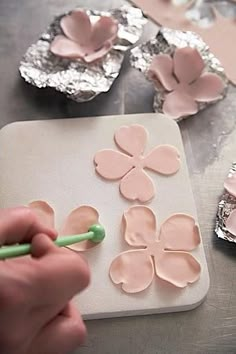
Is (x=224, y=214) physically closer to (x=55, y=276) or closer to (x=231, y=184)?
(x=231, y=184)

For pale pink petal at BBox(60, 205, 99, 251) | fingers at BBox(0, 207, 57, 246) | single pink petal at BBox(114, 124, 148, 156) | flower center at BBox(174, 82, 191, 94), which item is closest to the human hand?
fingers at BBox(0, 207, 57, 246)

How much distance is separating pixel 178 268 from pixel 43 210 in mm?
156

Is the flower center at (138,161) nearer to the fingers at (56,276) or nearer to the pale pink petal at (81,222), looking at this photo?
the pale pink petal at (81,222)

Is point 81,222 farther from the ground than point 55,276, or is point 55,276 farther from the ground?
point 55,276

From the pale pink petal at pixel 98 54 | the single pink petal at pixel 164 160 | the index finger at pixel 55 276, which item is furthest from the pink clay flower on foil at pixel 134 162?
the index finger at pixel 55 276

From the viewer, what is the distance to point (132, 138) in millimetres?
796

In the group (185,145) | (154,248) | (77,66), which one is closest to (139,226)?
(154,248)

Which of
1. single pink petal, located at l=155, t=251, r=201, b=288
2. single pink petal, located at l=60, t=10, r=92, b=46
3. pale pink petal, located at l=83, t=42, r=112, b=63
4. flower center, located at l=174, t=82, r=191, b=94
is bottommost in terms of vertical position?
single pink petal, located at l=155, t=251, r=201, b=288

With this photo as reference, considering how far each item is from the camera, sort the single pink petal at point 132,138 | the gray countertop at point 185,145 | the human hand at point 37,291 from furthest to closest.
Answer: the single pink petal at point 132,138 < the gray countertop at point 185,145 < the human hand at point 37,291

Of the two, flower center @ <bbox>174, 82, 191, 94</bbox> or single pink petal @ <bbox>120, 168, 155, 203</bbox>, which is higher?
flower center @ <bbox>174, 82, 191, 94</bbox>

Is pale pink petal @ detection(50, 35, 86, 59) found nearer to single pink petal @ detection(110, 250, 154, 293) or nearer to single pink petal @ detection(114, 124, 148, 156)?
single pink petal @ detection(114, 124, 148, 156)

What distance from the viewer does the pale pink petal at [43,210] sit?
724 mm

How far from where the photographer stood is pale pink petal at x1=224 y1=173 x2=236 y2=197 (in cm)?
76

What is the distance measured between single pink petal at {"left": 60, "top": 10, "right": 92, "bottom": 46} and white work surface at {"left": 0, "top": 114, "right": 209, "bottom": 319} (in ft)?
0.41
